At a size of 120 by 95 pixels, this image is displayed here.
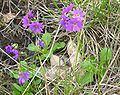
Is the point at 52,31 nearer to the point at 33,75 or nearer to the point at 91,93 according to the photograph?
the point at 33,75

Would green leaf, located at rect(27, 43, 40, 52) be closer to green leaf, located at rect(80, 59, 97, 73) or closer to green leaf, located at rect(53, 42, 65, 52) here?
green leaf, located at rect(53, 42, 65, 52)

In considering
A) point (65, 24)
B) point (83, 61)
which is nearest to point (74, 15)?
point (65, 24)

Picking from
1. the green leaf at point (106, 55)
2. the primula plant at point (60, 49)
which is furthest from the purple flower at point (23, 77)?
the green leaf at point (106, 55)

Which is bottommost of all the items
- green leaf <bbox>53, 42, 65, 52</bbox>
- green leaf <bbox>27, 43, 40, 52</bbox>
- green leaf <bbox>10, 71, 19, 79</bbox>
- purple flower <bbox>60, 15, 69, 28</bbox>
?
green leaf <bbox>10, 71, 19, 79</bbox>

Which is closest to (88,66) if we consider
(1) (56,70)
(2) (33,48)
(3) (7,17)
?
(1) (56,70)

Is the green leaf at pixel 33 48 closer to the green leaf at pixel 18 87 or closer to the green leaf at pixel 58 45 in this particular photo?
the green leaf at pixel 58 45

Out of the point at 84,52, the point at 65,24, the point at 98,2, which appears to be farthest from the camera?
the point at 98,2

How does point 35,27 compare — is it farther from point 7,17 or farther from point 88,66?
point 7,17

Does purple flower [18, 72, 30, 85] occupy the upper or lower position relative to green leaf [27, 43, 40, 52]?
lower

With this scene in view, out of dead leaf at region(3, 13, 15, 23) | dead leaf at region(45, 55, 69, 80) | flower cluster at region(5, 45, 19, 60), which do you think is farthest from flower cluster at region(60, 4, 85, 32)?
dead leaf at region(3, 13, 15, 23)
